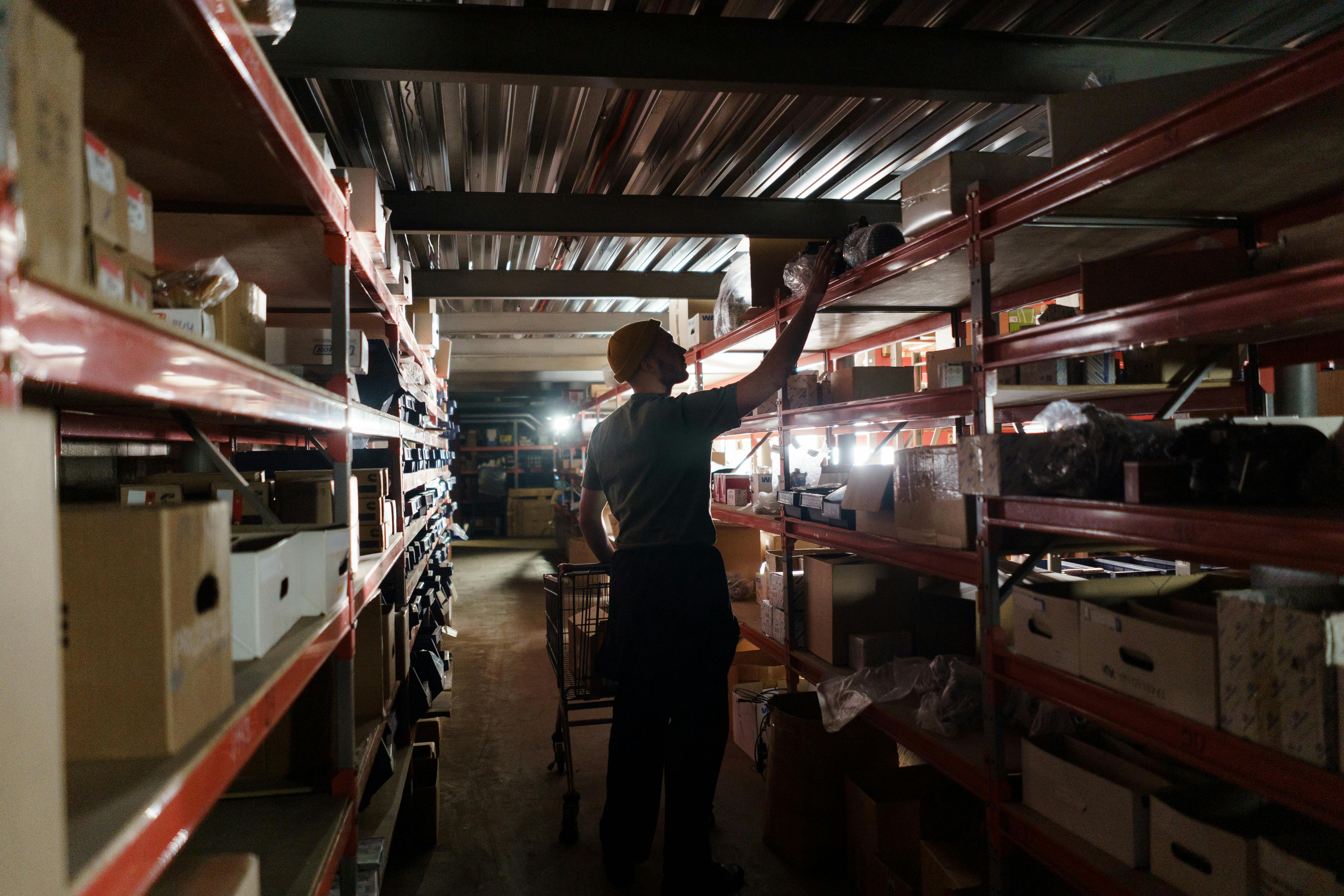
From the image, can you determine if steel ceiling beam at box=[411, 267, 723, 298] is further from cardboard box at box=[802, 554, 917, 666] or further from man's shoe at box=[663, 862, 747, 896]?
man's shoe at box=[663, 862, 747, 896]

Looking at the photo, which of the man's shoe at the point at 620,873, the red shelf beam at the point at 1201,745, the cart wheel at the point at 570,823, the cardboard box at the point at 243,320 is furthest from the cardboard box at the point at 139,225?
the cart wheel at the point at 570,823

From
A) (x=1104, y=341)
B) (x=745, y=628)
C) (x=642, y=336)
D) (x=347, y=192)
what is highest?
(x=347, y=192)

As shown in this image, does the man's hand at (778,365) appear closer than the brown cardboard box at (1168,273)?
No

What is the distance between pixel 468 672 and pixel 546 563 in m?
5.73

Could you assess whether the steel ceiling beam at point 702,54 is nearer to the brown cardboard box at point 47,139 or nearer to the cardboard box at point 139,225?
the cardboard box at point 139,225

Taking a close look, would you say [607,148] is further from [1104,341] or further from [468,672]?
[468,672]

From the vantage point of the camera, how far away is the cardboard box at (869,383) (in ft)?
10.0

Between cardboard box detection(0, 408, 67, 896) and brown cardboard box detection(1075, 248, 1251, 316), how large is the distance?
209 centimetres

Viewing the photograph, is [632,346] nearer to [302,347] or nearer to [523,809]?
[302,347]

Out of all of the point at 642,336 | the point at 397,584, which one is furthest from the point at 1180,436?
the point at 397,584

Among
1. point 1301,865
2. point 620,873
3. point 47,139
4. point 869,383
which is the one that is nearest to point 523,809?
point 620,873

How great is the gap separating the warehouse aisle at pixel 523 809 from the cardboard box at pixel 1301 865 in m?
1.63

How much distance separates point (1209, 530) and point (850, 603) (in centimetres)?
181

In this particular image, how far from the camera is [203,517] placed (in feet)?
2.96
